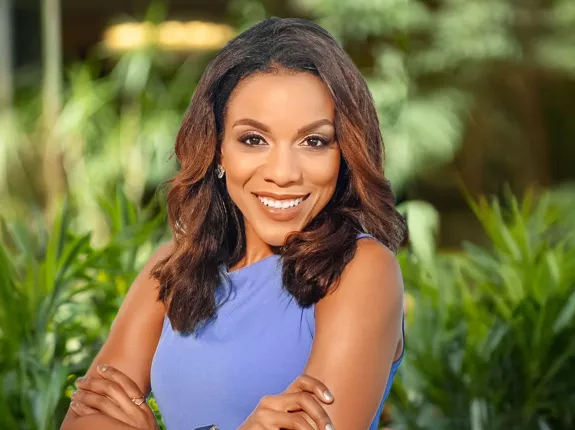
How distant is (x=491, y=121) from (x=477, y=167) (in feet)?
1.15

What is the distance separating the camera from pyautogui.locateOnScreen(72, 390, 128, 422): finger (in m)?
1.80

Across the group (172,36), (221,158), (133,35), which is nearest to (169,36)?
(172,36)

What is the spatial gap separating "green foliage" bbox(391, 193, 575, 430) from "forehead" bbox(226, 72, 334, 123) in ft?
6.82

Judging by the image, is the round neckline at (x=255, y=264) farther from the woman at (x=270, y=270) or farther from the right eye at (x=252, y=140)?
the right eye at (x=252, y=140)

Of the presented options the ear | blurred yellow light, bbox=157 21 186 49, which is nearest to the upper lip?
the ear

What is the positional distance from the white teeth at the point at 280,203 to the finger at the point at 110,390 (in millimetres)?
388

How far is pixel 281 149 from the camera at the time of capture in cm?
172

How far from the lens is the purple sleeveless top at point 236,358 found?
1.67 m

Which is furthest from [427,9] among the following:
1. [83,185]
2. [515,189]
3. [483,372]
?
[483,372]

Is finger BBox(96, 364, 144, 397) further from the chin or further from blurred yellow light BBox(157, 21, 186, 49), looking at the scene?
blurred yellow light BBox(157, 21, 186, 49)

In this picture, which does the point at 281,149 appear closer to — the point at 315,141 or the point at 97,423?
the point at 315,141

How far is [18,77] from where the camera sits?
28.4ft

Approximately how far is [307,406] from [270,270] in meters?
0.28

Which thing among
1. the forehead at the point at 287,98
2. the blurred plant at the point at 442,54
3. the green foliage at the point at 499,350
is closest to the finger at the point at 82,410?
the forehead at the point at 287,98
